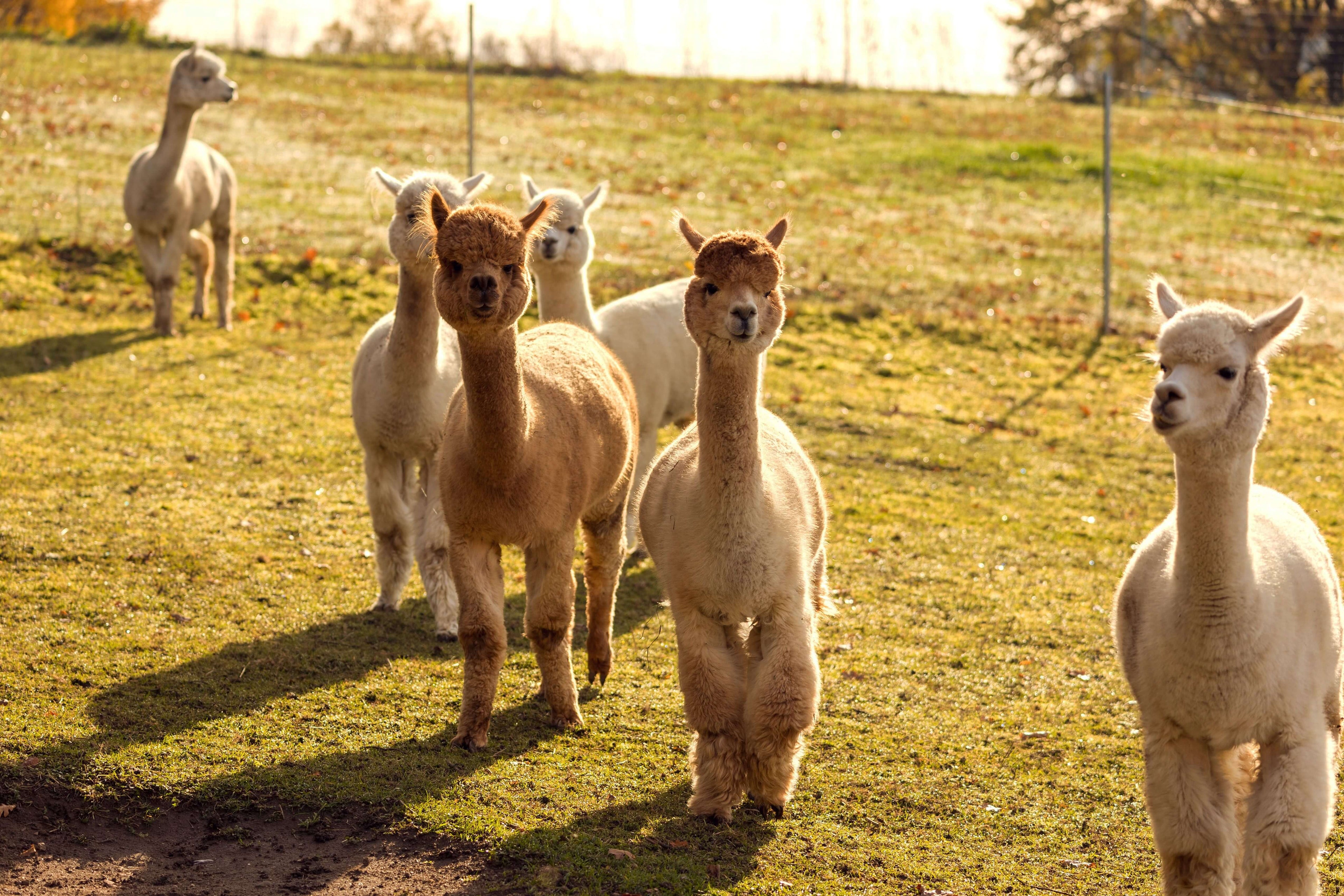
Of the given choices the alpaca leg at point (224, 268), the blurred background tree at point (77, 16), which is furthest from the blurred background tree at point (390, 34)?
the alpaca leg at point (224, 268)

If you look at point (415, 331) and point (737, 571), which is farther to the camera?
point (415, 331)

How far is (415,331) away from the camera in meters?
6.70

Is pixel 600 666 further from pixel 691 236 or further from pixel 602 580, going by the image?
pixel 691 236

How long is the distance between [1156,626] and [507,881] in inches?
86.9

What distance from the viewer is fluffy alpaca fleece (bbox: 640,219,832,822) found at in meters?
4.77

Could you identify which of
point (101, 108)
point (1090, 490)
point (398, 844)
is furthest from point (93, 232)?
point (398, 844)

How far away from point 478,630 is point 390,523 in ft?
6.24

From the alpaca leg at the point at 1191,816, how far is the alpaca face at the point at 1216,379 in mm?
967

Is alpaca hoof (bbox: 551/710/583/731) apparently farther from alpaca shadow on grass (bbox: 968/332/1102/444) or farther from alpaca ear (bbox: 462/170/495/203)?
alpaca shadow on grass (bbox: 968/332/1102/444)

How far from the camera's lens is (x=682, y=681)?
4.98 m

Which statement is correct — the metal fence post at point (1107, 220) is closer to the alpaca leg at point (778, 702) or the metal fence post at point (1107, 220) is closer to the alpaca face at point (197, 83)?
the alpaca face at point (197, 83)

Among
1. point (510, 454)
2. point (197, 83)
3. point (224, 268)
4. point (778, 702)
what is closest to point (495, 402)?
point (510, 454)

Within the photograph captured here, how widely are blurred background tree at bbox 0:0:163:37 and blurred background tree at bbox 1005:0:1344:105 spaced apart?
63.3 ft

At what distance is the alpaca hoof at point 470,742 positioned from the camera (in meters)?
5.52
